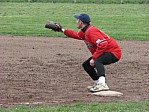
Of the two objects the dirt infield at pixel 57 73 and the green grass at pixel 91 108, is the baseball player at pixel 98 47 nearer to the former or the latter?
the dirt infield at pixel 57 73

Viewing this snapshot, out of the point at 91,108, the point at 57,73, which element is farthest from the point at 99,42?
Result: the point at 57,73

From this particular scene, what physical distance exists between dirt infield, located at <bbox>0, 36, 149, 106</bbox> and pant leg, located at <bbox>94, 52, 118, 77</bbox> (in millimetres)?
511

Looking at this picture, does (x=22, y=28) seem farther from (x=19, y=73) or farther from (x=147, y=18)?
(x=19, y=73)

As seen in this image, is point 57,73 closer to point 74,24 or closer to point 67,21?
point 74,24

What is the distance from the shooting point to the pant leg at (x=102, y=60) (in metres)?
10.6

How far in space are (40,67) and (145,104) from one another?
5.20 meters

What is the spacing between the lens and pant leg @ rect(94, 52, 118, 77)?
417 inches

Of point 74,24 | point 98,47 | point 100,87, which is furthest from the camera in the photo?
point 74,24

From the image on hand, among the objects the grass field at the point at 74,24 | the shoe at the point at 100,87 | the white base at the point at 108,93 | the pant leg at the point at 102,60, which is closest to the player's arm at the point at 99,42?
the pant leg at the point at 102,60

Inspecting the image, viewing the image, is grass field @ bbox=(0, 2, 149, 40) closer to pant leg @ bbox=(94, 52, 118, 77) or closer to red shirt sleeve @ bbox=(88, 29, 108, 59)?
pant leg @ bbox=(94, 52, 118, 77)

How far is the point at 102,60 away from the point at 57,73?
2515mm

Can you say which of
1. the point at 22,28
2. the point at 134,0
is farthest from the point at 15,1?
the point at 22,28

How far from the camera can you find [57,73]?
13.0 metres

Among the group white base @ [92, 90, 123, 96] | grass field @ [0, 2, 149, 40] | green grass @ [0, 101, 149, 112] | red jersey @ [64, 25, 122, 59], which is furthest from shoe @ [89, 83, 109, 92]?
grass field @ [0, 2, 149, 40]
